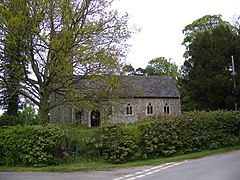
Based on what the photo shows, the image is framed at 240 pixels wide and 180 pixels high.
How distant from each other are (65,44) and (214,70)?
1922 cm

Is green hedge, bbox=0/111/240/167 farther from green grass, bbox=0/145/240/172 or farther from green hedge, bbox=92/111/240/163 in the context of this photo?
green grass, bbox=0/145/240/172

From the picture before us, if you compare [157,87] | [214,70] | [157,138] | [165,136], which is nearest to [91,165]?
[157,138]

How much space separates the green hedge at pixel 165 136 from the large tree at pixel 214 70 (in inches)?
483

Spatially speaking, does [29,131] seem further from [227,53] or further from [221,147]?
[227,53]

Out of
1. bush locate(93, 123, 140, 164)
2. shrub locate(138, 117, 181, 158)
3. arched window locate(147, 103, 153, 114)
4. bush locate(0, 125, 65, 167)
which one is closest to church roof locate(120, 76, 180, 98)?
arched window locate(147, 103, 153, 114)

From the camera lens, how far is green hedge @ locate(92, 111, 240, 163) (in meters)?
15.7

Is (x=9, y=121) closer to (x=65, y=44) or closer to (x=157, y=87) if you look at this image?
(x=65, y=44)

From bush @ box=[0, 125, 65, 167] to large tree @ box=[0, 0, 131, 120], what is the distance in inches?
225

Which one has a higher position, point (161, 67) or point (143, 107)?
point (161, 67)

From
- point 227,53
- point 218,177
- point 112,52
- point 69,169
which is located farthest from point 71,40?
point 227,53

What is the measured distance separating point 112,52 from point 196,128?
799 centimetres

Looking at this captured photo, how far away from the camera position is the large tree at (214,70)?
102 feet

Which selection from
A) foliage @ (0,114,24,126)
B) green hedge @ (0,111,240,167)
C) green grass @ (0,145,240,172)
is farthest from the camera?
foliage @ (0,114,24,126)

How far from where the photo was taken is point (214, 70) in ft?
107
